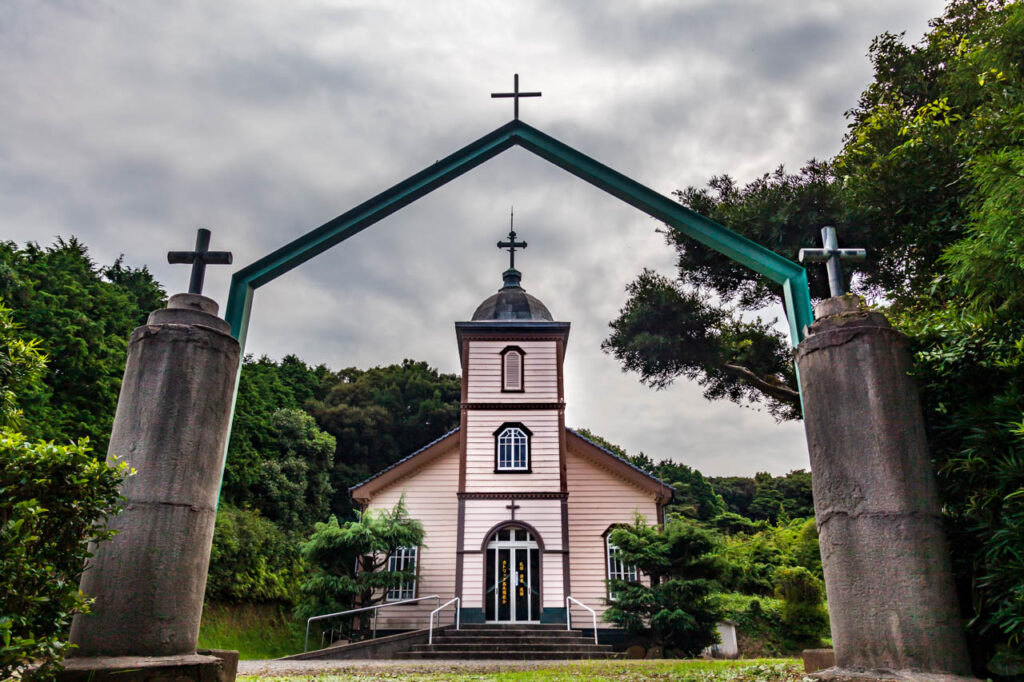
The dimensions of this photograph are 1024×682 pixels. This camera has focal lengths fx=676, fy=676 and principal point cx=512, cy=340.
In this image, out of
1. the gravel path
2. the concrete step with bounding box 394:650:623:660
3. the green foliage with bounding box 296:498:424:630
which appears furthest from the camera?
the green foliage with bounding box 296:498:424:630

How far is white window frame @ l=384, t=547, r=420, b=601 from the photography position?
59.5 ft

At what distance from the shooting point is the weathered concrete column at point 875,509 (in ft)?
12.3

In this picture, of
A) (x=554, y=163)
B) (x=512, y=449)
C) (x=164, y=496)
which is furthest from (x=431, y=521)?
(x=164, y=496)

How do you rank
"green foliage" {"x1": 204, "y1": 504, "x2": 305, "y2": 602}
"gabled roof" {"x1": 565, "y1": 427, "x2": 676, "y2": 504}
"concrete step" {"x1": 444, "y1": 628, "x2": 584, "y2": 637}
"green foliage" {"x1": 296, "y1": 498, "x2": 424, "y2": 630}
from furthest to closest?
"gabled roof" {"x1": 565, "y1": 427, "x2": 676, "y2": 504}, "green foliage" {"x1": 204, "y1": 504, "x2": 305, "y2": 602}, "green foliage" {"x1": 296, "y1": 498, "x2": 424, "y2": 630}, "concrete step" {"x1": 444, "y1": 628, "x2": 584, "y2": 637}

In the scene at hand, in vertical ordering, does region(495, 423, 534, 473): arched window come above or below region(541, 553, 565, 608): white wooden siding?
above

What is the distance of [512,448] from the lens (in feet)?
61.3

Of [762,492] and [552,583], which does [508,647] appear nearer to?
[552,583]

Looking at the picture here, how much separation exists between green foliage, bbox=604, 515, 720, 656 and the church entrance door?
270cm

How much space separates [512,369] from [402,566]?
6.22 m

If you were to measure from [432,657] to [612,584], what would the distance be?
4246mm

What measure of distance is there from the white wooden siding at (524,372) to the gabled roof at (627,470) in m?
1.49

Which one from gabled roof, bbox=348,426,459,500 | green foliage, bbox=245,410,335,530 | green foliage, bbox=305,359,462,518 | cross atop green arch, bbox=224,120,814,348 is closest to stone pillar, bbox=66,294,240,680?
cross atop green arch, bbox=224,120,814,348

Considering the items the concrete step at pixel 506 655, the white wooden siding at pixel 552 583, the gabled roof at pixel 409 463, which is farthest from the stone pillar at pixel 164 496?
the gabled roof at pixel 409 463

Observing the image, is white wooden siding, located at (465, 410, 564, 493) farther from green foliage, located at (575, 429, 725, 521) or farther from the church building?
green foliage, located at (575, 429, 725, 521)
